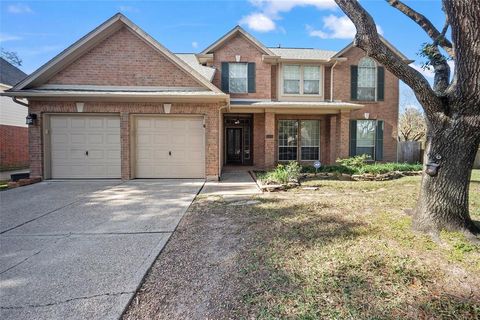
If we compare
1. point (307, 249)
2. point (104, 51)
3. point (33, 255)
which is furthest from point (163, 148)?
point (307, 249)

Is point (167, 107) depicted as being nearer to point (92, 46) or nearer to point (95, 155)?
point (95, 155)

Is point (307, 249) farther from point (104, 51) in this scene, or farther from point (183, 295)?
point (104, 51)

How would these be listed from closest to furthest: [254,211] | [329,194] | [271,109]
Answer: [254,211] < [329,194] < [271,109]

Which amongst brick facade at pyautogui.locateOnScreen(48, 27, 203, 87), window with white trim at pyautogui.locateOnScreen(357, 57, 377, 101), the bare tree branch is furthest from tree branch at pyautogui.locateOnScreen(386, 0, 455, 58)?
window with white trim at pyautogui.locateOnScreen(357, 57, 377, 101)

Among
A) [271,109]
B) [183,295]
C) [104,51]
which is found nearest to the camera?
[183,295]

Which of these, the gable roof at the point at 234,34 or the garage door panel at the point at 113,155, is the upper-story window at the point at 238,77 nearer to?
the gable roof at the point at 234,34

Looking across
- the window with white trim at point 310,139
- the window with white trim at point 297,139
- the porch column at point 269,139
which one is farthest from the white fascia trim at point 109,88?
the window with white trim at point 310,139

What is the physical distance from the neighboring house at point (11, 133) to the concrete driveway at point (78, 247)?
28.3ft

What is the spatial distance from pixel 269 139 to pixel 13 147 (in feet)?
47.0

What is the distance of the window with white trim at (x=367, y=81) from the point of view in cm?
1384

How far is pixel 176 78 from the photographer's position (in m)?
9.69

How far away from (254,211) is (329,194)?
2846 mm

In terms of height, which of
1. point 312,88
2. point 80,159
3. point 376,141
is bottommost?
point 80,159

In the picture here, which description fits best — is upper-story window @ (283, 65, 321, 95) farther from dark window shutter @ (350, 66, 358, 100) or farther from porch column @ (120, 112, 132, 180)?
porch column @ (120, 112, 132, 180)
